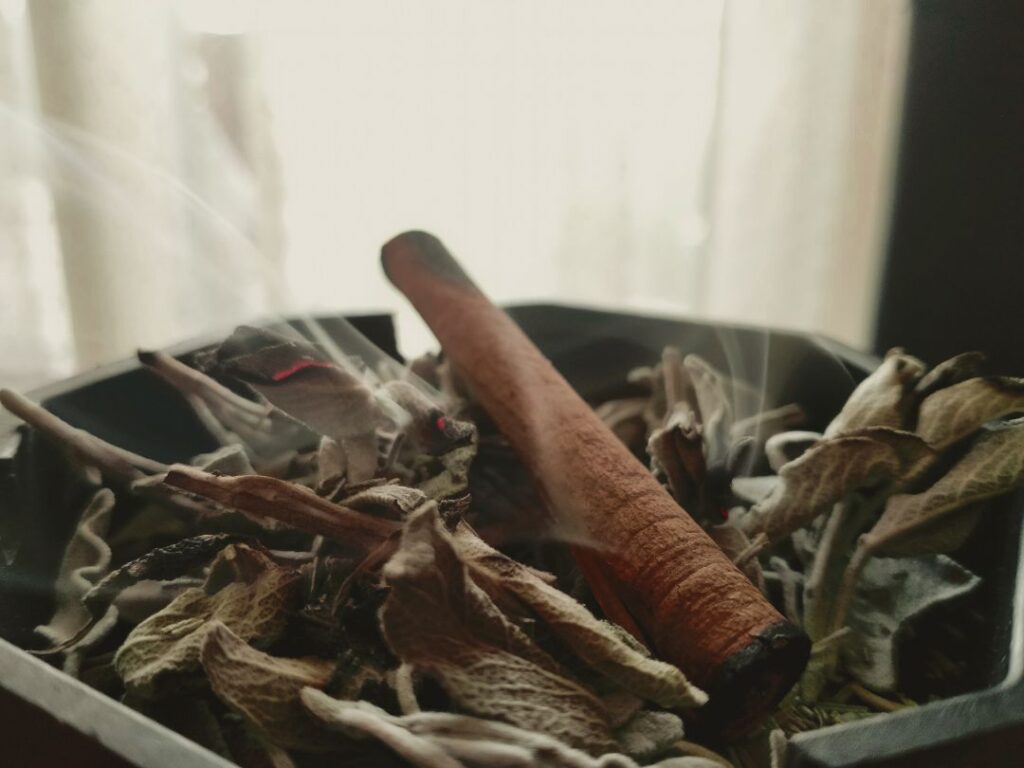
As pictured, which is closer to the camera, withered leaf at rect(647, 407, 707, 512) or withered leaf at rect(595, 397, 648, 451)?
withered leaf at rect(647, 407, 707, 512)

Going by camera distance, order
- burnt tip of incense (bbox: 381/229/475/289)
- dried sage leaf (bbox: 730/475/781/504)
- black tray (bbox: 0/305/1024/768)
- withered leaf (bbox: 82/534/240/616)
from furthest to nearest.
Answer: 1. burnt tip of incense (bbox: 381/229/475/289)
2. dried sage leaf (bbox: 730/475/781/504)
3. withered leaf (bbox: 82/534/240/616)
4. black tray (bbox: 0/305/1024/768)

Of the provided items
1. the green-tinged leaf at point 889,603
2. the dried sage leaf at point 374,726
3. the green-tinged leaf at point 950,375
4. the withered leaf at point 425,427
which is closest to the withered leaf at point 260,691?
the dried sage leaf at point 374,726

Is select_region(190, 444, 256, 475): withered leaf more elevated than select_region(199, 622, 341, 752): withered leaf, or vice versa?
select_region(190, 444, 256, 475): withered leaf

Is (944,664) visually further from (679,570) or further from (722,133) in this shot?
(722,133)

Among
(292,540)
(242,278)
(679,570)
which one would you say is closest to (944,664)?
(679,570)

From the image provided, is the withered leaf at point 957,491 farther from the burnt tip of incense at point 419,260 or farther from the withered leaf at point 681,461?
the burnt tip of incense at point 419,260

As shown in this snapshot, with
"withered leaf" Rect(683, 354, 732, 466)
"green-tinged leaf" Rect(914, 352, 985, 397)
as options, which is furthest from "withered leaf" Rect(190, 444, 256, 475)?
"green-tinged leaf" Rect(914, 352, 985, 397)

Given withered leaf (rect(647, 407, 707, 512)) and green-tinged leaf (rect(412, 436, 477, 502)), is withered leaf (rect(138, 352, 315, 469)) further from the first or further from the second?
withered leaf (rect(647, 407, 707, 512))
